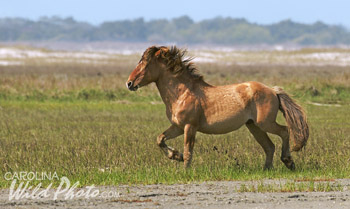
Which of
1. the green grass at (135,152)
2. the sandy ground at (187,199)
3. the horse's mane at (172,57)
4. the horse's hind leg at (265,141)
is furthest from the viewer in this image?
the horse's hind leg at (265,141)

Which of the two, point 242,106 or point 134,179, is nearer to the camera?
point 134,179

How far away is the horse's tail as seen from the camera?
40.5ft

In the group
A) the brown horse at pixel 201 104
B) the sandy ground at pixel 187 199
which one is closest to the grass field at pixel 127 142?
the brown horse at pixel 201 104

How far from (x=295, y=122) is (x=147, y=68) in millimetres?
2722

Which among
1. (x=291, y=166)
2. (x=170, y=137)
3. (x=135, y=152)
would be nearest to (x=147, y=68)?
(x=170, y=137)

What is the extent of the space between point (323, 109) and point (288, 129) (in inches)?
608

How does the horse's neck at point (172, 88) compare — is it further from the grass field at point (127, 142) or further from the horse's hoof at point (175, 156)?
the grass field at point (127, 142)

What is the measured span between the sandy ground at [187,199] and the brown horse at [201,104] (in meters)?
1.71

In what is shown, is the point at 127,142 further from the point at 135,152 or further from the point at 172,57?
the point at 172,57

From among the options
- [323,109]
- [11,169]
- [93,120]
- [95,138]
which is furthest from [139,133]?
[323,109]

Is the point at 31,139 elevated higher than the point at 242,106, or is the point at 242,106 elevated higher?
the point at 242,106

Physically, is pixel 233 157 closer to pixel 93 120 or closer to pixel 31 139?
pixel 31 139

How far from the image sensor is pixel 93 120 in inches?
912

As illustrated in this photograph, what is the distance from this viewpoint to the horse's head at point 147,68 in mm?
12031
